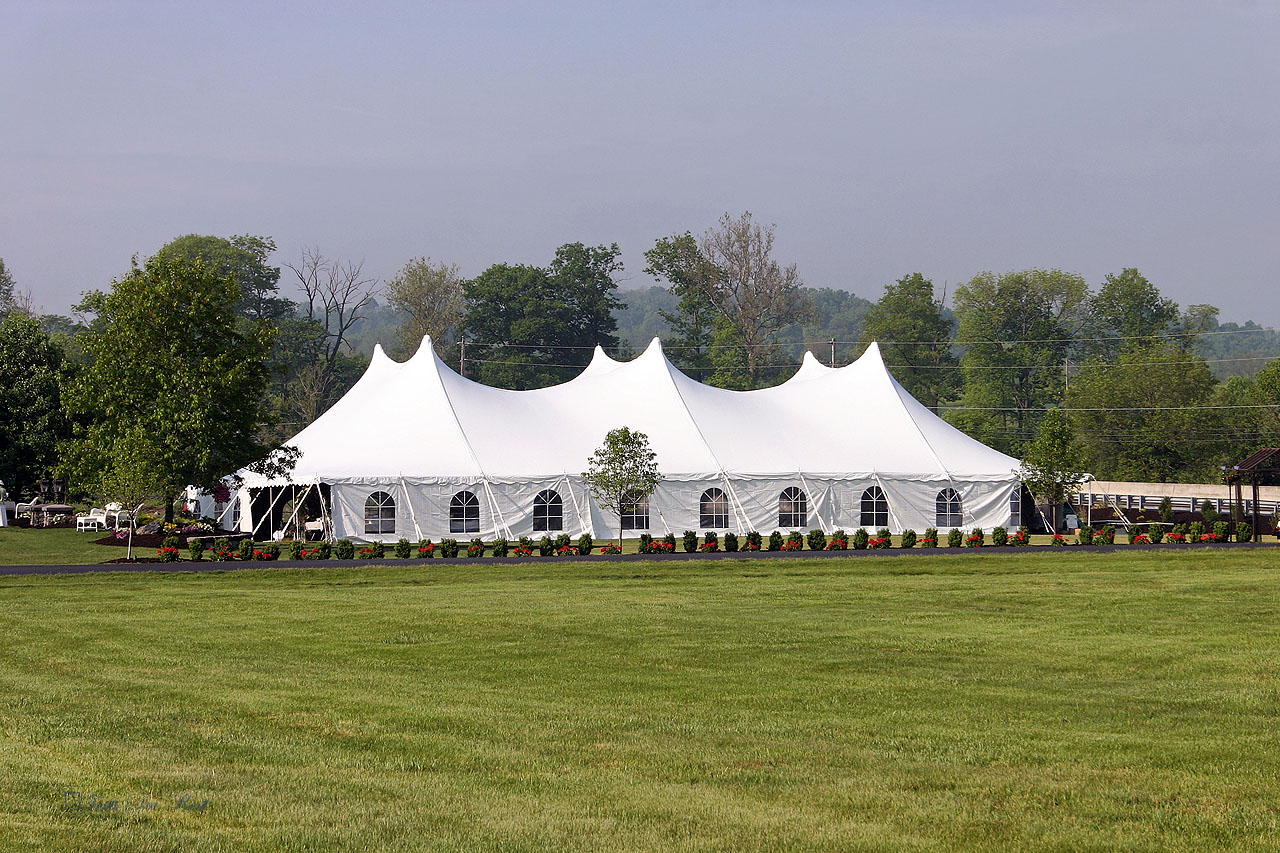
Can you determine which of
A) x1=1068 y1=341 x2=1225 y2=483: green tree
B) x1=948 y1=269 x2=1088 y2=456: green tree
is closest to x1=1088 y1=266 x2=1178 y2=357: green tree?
x1=948 y1=269 x2=1088 y2=456: green tree

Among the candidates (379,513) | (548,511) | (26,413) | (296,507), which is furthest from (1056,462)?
(26,413)

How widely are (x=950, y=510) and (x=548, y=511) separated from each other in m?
14.3

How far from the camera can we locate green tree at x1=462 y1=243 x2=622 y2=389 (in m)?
87.1

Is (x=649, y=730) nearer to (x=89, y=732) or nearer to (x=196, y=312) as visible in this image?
(x=89, y=732)

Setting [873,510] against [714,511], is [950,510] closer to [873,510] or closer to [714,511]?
[873,510]

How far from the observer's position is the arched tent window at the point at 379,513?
3750 centimetres

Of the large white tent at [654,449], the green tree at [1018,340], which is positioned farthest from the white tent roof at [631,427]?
the green tree at [1018,340]

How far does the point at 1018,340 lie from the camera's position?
86.6 m

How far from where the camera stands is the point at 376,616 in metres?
18.4

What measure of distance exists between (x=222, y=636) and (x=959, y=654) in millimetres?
9679

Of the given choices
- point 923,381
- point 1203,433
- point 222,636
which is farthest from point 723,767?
point 923,381

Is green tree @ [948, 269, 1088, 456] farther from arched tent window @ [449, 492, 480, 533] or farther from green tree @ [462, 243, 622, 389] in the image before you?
arched tent window @ [449, 492, 480, 533]

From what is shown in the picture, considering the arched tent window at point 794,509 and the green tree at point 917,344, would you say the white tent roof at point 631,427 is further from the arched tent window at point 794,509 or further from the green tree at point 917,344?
the green tree at point 917,344

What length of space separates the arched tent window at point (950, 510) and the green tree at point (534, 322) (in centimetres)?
4717
